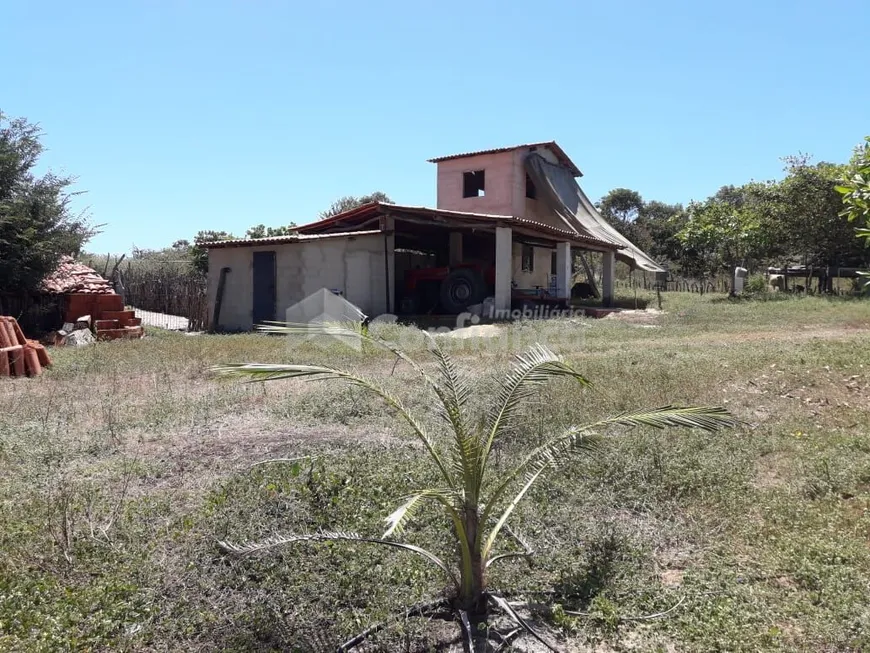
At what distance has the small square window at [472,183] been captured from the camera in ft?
73.6

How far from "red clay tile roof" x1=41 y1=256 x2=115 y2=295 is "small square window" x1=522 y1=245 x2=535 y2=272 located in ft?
39.3

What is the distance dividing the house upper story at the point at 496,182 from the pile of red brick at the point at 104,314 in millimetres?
11900

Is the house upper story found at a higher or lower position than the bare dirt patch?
higher

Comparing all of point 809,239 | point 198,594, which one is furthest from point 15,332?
point 809,239

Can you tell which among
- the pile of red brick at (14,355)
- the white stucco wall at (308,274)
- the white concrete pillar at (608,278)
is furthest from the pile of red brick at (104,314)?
the white concrete pillar at (608,278)

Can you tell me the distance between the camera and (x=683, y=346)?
9742 millimetres

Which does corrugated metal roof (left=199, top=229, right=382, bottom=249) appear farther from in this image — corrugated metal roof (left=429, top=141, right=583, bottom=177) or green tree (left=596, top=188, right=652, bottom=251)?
green tree (left=596, top=188, right=652, bottom=251)

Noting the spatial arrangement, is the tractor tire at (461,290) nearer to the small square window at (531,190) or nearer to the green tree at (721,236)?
the small square window at (531,190)

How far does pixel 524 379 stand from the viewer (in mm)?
3184

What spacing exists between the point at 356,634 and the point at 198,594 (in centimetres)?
83

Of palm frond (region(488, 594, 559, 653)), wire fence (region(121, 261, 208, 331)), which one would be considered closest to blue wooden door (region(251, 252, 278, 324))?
wire fence (region(121, 261, 208, 331))

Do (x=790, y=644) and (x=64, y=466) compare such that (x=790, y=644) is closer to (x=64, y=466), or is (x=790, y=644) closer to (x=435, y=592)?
(x=435, y=592)

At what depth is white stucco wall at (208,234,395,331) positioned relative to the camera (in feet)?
48.6

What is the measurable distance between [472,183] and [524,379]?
801 inches
